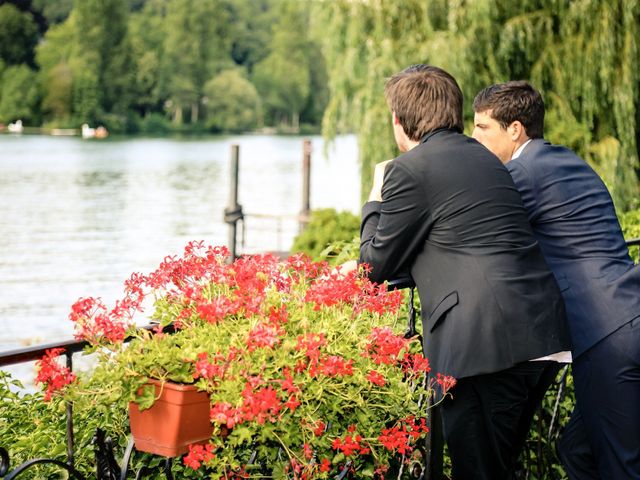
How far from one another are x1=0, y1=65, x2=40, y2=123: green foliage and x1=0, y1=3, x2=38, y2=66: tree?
1399mm

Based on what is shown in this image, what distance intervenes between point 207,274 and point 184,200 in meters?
49.6

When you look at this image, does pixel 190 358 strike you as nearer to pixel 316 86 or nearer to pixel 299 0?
pixel 299 0

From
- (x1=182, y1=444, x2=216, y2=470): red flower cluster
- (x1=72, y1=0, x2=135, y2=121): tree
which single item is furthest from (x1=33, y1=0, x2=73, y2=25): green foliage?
(x1=182, y1=444, x2=216, y2=470): red flower cluster

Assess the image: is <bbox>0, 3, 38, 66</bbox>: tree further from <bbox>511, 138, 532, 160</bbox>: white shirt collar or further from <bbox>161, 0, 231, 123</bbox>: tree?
<bbox>511, 138, 532, 160</bbox>: white shirt collar

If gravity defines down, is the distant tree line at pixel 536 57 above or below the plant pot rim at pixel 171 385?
above

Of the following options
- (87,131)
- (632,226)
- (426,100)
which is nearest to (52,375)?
(426,100)

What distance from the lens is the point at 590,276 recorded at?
3227 millimetres

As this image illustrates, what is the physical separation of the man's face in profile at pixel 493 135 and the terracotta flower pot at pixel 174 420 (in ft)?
4.99

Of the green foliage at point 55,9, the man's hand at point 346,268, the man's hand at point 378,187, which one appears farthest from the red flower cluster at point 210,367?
the green foliage at point 55,9

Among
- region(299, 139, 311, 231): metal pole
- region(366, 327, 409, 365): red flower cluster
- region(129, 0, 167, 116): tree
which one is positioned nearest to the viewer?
region(366, 327, 409, 365): red flower cluster

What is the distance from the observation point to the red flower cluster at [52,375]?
2.36 metres

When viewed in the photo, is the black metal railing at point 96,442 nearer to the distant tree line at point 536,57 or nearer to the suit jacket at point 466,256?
the suit jacket at point 466,256

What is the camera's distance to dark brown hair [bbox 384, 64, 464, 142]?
2951 millimetres

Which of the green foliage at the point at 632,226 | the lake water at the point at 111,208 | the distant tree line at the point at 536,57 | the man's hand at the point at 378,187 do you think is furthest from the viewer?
the lake water at the point at 111,208
